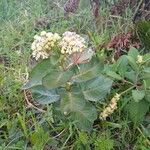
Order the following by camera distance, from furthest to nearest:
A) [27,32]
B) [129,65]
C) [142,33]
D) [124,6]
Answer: [27,32], [124,6], [142,33], [129,65]

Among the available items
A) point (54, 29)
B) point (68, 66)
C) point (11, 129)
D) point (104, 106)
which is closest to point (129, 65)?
point (104, 106)

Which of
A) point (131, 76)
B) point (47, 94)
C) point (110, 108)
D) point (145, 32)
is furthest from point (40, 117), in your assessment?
point (145, 32)

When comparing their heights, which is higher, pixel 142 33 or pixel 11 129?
pixel 142 33

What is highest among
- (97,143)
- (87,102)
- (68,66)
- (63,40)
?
(63,40)

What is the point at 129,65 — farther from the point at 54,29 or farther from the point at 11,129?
the point at 54,29

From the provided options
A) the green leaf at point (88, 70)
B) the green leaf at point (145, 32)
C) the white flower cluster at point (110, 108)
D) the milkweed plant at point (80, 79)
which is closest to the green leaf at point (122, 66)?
the milkweed plant at point (80, 79)

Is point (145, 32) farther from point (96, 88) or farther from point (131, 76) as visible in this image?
point (96, 88)
